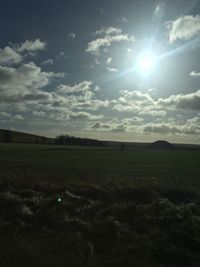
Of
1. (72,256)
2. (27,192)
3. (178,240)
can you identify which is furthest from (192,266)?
(27,192)

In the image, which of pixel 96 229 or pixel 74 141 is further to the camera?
pixel 74 141

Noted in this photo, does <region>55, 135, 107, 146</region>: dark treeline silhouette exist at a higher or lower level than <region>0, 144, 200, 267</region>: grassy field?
higher

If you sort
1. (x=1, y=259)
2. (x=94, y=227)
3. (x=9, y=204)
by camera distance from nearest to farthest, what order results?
(x=1, y=259) → (x=94, y=227) → (x=9, y=204)

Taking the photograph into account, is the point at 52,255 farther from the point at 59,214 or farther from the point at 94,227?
the point at 59,214

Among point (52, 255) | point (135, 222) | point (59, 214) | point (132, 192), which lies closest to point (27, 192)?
point (59, 214)

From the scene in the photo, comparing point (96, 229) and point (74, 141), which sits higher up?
point (74, 141)

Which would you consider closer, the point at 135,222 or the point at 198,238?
the point at 198,238

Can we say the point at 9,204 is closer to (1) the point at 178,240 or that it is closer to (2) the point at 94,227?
(2) the point at 94,227

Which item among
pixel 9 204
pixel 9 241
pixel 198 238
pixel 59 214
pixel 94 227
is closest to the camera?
pixel 9 241

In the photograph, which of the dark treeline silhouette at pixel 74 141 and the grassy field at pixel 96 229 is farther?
the dark treeline silhouette at pixel 74 141

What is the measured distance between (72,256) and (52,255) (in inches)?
17.8

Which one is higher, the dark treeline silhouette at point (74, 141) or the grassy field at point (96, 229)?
the dark treeline silhouette at point (74, 141)

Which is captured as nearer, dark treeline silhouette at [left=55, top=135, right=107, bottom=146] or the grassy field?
the grassy field

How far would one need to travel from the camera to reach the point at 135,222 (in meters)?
10.3
